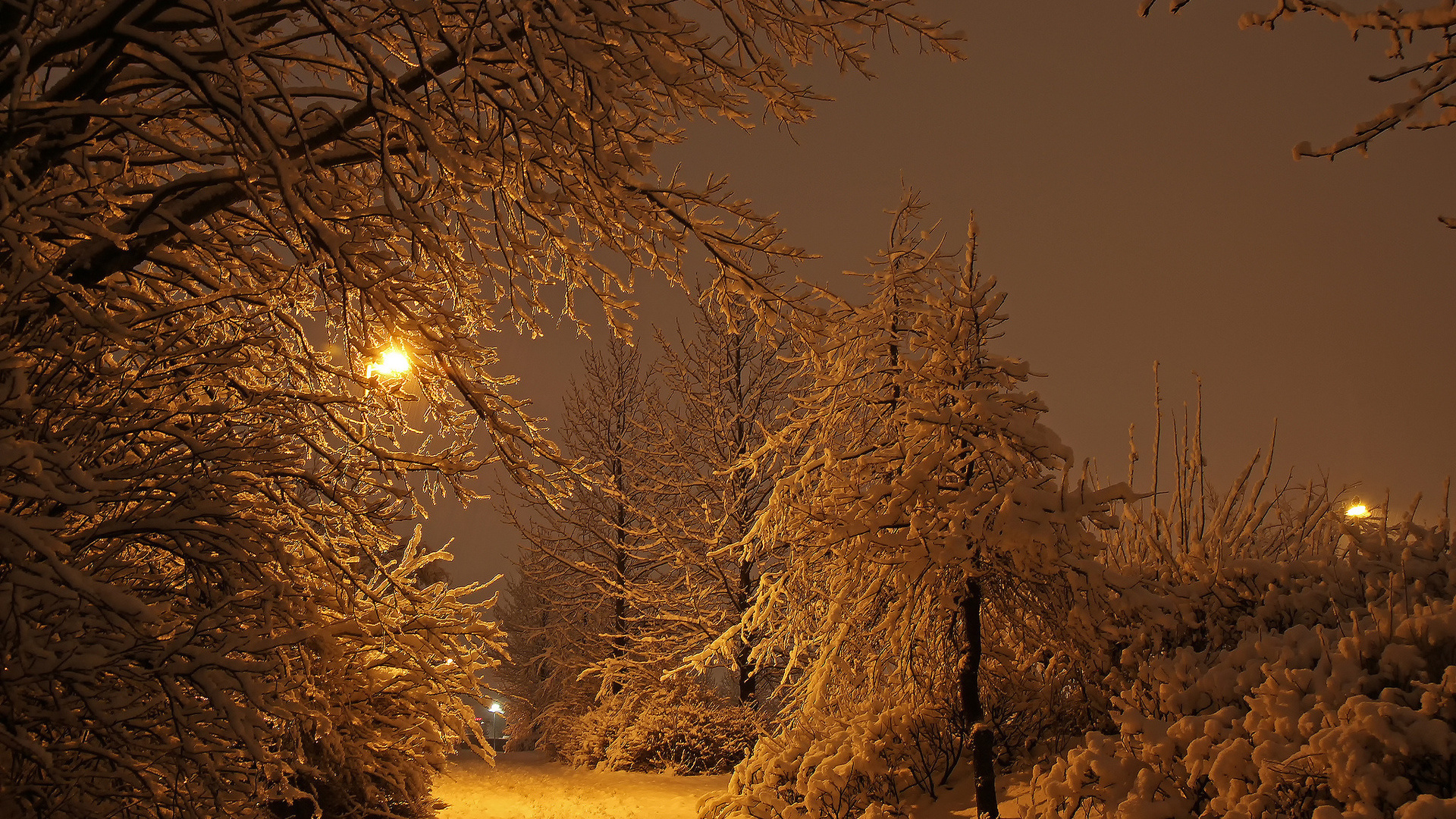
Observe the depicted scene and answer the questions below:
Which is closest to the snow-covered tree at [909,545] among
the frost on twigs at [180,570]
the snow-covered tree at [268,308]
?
the snow-covered tree at [268,308]

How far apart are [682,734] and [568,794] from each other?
7.49 ft

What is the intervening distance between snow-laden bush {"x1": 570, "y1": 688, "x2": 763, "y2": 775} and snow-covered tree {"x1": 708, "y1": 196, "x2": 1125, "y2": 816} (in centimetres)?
538

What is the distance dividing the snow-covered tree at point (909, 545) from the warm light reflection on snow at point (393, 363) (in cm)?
227

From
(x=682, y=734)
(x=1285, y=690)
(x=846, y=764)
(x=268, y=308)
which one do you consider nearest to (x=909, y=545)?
(x=846, y=764)

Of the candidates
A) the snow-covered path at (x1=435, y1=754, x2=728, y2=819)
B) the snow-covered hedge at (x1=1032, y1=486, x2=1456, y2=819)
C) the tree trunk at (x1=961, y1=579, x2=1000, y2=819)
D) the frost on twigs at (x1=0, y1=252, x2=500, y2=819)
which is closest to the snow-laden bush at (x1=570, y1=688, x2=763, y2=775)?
the snow-covered path at (x1=435, y1=754, x2=728, y2=819)

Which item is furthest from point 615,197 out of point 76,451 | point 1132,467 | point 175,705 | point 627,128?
point 1132,467

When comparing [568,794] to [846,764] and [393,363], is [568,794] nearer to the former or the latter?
[846,764]

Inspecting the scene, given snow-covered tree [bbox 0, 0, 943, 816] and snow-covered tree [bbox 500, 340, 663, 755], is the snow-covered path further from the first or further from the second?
snow-covered tree [bbox 0, 0, 943, 816]

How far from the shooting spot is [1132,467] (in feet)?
21.2

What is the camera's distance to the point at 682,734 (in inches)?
465

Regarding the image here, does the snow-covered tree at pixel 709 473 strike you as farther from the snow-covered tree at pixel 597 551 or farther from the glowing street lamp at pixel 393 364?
the glowing street lamp at pixel 393 364

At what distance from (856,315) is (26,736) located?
5.45 m

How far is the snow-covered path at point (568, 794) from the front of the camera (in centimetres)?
856

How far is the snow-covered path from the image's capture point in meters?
8.56
